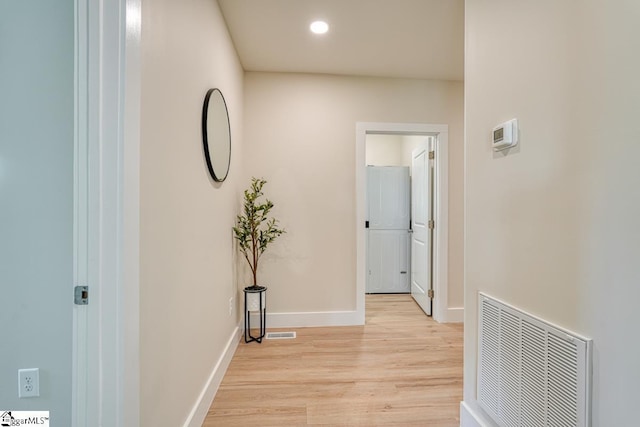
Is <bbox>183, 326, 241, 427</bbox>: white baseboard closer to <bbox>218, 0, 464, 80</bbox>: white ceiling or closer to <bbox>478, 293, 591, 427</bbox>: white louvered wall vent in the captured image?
<bbox>478, 293, 591, 427</bbox>: white louvered wall vent

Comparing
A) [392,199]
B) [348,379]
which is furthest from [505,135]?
[392,199]

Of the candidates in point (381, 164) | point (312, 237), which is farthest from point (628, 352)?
point (381, 164)

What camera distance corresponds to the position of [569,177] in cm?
98

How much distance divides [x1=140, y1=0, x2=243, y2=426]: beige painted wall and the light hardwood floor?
35 centimetres

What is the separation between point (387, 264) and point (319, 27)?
3.13 meters

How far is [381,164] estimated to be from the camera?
4.71 meters

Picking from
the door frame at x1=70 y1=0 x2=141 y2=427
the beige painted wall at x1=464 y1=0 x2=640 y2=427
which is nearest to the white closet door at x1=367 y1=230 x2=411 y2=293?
the beige painted wall at x1=464 y1=0 x2=640 y2=427

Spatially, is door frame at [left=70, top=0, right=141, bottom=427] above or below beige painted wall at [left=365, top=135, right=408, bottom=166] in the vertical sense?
below

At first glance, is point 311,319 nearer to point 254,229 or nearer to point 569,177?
point 254,229

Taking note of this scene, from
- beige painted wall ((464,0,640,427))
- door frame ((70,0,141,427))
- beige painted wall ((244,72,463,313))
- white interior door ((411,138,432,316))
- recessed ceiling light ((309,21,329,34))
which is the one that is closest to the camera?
beige painted wall ((464,0,640,427))

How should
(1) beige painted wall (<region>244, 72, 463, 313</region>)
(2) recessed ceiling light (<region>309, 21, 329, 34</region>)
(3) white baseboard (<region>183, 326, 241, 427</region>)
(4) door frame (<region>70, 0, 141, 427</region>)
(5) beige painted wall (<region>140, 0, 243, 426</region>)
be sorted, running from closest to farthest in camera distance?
(4) door frame (<region>70, 0, 141, 427</region>)
(5) beige painted wall (<region>140, 0, 243, 426</region>)
(3) white baseboard (<region>183, 326, 241, 427</region>)
(2) recessed ceiling light (<region>309, 21, 329, 34</region>)
(1) beige painted wall (<region>244, 72, 463, 313</region>)

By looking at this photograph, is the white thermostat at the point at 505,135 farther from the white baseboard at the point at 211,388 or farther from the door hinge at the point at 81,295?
the white baseboard at the point at 211,388

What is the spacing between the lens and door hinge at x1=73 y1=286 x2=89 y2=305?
0.93m

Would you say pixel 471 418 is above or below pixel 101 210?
below
